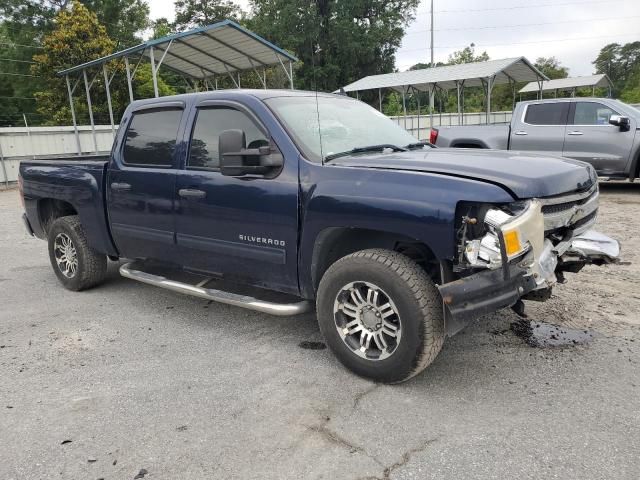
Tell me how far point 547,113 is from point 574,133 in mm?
701

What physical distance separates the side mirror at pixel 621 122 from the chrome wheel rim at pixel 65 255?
9.20 m

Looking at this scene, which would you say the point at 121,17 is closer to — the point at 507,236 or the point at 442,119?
the point at 442,119

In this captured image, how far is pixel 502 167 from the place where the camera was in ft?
10.3

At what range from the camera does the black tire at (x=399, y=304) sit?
304 cm

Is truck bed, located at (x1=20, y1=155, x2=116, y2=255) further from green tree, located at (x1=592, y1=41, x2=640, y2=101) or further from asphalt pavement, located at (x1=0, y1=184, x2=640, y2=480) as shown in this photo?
green tree, located at (x1=592, y1=41, x2=640, y2=101)

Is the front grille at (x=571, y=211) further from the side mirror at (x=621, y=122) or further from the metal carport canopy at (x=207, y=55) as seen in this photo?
the metal carport canopy at (x=207, y=55)

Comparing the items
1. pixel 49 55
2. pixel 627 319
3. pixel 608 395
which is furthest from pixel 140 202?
pixel 49 55

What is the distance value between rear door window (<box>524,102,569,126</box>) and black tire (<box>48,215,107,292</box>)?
8694 mm

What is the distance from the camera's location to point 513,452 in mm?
2576

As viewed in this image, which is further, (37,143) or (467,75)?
(467,75)

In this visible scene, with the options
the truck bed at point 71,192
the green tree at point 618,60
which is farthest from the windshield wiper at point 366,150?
the green tree at point 618,60

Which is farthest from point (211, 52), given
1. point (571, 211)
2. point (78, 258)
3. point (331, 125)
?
point (571, 211)

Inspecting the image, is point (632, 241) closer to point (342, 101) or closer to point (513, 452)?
point (342, 101)

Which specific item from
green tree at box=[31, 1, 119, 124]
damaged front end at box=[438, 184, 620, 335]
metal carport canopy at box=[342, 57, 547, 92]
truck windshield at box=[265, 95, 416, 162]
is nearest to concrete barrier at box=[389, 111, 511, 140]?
metal carport canopy at box=[342, 57, 547, 92]
